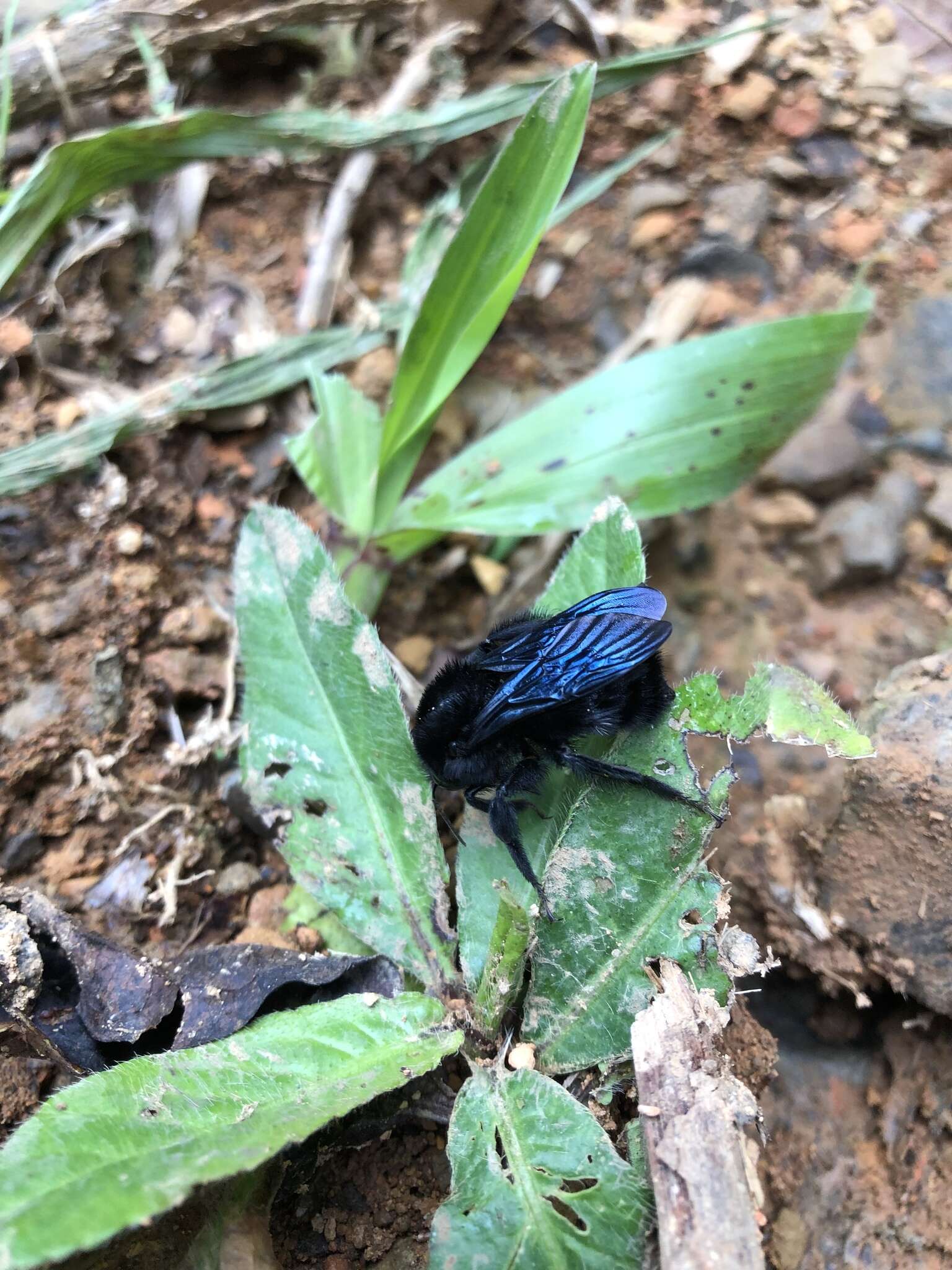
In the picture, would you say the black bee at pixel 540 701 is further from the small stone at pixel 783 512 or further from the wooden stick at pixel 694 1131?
the small stone at pixel 783 512

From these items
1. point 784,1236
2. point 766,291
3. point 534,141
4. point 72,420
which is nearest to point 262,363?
point 72,420

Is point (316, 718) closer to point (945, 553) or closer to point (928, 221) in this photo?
point (945, 553)

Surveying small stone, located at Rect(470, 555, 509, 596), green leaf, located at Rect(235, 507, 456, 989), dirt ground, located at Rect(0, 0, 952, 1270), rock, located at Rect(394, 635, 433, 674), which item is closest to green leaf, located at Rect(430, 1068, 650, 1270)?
dirt ground, located at Rect(0, 0, 952, 1270)

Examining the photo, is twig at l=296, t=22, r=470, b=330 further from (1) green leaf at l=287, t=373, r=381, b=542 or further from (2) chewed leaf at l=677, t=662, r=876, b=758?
(2) chewed leaf at l=677, t=662, r=876, b=758

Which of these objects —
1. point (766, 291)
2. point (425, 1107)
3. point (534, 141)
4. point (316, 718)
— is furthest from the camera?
point (766, 291)

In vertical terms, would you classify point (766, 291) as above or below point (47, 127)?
below

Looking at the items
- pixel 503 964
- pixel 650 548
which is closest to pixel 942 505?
pixel 650 548
